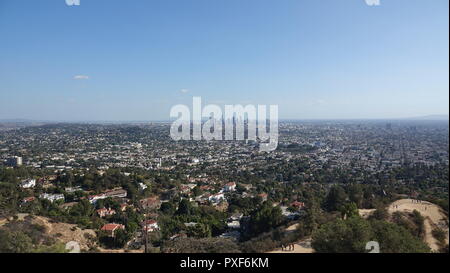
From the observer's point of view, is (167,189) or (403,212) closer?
(403,212)

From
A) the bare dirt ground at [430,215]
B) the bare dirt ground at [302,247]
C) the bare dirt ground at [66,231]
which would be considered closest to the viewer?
the bare dirt ground at [302,247]

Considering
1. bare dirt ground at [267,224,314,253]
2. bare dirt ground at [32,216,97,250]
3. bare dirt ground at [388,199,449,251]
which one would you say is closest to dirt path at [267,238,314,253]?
bare dirt ground at [267,224,314,253]

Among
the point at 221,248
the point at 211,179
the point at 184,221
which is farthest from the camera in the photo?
the point at 211,179

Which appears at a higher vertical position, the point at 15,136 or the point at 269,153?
the point at 15,136

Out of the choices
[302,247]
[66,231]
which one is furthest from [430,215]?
[66,231]

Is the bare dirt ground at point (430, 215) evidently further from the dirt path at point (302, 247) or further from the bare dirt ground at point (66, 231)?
the bare dirt ground at point (66, 231)

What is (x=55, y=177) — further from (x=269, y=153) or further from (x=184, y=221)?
(x=269, y=153)

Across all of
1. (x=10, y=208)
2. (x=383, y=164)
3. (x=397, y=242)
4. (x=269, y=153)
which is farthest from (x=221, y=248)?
(x=269, y=153)

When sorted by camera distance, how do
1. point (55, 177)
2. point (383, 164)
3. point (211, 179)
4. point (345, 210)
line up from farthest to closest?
point (211, 179) < point (383, 164) < point (55, 177) < point (345, 210)

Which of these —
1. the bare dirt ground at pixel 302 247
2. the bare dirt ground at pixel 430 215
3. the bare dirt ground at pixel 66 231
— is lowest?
the bare dirt ground at pixel 66 231

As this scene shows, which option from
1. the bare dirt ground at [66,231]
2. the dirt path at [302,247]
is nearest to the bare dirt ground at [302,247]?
the dirt path at [302,247]

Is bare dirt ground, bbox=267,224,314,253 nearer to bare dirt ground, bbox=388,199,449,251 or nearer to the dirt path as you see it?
the dirt path
